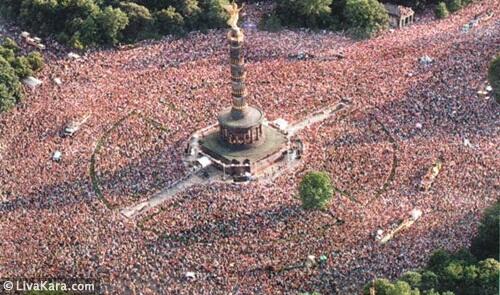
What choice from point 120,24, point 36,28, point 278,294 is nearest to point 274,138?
point 278,294

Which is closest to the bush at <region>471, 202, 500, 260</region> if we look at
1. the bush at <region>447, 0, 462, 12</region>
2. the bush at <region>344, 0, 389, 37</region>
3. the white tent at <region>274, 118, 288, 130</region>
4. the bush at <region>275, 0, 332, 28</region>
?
the white tent at <region>274, 118, 288, 130</region>

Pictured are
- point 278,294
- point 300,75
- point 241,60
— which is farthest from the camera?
point 300,75

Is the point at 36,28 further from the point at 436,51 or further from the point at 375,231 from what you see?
the point at 375,231

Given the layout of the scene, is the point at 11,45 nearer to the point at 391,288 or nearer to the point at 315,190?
the point at 315,190

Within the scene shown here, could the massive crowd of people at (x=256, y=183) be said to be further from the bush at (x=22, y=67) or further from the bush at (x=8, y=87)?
the bush at (x=22, y=67)

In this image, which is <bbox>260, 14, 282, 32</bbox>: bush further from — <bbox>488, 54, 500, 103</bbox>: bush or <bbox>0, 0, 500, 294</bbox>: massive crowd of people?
<bbox>488, 54, 500, 103</bbox>: bush
